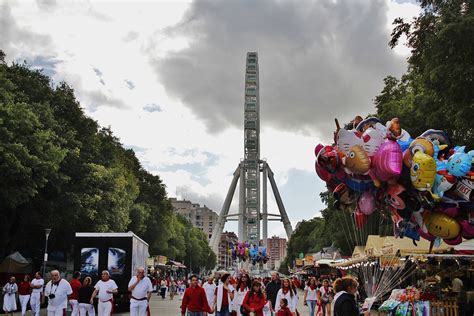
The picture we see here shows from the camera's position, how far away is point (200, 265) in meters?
124

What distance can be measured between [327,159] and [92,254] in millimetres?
12580

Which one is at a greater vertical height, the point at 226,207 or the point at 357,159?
the point at 226,207

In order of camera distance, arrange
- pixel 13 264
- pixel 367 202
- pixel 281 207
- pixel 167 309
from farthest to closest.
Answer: pixel 281 207
pixel 13 264
pixel 167 309
pixel 367 202

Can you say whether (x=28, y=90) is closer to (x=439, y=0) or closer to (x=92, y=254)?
(x=92, y=254)

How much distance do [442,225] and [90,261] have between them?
13.6 m

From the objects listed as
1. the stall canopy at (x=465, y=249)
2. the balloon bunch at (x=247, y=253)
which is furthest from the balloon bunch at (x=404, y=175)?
the balloon bunch at (x=247, y=253)

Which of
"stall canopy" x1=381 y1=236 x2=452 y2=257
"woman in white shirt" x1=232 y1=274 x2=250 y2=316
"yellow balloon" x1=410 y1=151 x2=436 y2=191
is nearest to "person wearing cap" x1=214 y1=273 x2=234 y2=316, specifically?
"woman in white shirt" x1=232 y1=274 x2=250 y2=316

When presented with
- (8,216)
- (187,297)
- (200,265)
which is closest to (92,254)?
(187,297)

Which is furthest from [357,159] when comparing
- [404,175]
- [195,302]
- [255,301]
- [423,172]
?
[195,302]

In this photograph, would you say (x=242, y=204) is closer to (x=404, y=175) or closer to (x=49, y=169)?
(x=49, y=169)

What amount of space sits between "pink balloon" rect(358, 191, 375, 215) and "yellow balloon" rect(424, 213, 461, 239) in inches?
42.5

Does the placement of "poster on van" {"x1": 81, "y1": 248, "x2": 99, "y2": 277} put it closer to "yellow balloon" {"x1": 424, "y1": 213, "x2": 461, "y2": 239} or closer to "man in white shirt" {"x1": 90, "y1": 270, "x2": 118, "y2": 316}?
"man in white shirt" {"x1": 90, "y1": 270, "x2": 118, "y2": 316}

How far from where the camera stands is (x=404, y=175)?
10.5 m

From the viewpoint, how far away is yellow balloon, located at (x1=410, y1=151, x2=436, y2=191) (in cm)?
1009
